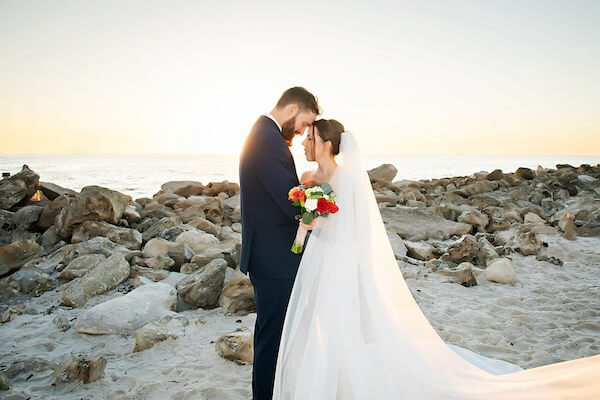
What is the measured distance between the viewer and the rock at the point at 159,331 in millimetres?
4453

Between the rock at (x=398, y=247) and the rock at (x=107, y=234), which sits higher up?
the rock at (x=398, y=247)

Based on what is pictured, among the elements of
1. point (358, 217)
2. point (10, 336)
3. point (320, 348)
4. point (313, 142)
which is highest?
point (313, 142)

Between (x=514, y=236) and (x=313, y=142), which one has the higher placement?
(x=313, y=142)

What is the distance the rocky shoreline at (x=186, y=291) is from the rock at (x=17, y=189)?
0.10 feet

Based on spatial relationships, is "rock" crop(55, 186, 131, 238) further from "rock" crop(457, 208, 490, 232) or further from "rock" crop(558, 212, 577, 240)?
"rock" crop(558, 212, 577, 240)

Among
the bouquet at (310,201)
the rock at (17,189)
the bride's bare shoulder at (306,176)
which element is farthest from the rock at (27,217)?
the bouquet at (310,201)

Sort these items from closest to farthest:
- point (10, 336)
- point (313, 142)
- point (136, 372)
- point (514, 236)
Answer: point (313, 142) → point (136, 372) → point (10, 336) → point (514, 236)

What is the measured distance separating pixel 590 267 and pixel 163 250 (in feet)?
24.5

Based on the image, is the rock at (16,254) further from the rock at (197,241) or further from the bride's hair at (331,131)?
the bride's hair at (331,131)

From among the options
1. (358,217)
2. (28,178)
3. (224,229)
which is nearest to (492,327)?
(358,217)

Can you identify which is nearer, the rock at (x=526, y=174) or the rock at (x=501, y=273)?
the rock at (x=501, y=273)

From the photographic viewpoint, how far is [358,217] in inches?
132

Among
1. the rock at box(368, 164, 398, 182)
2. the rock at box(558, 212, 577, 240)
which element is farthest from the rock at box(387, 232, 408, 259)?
the rock at box(368, 164, 398, 182)

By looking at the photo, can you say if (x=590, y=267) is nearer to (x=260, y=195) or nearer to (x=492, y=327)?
(x=492, y=327)
